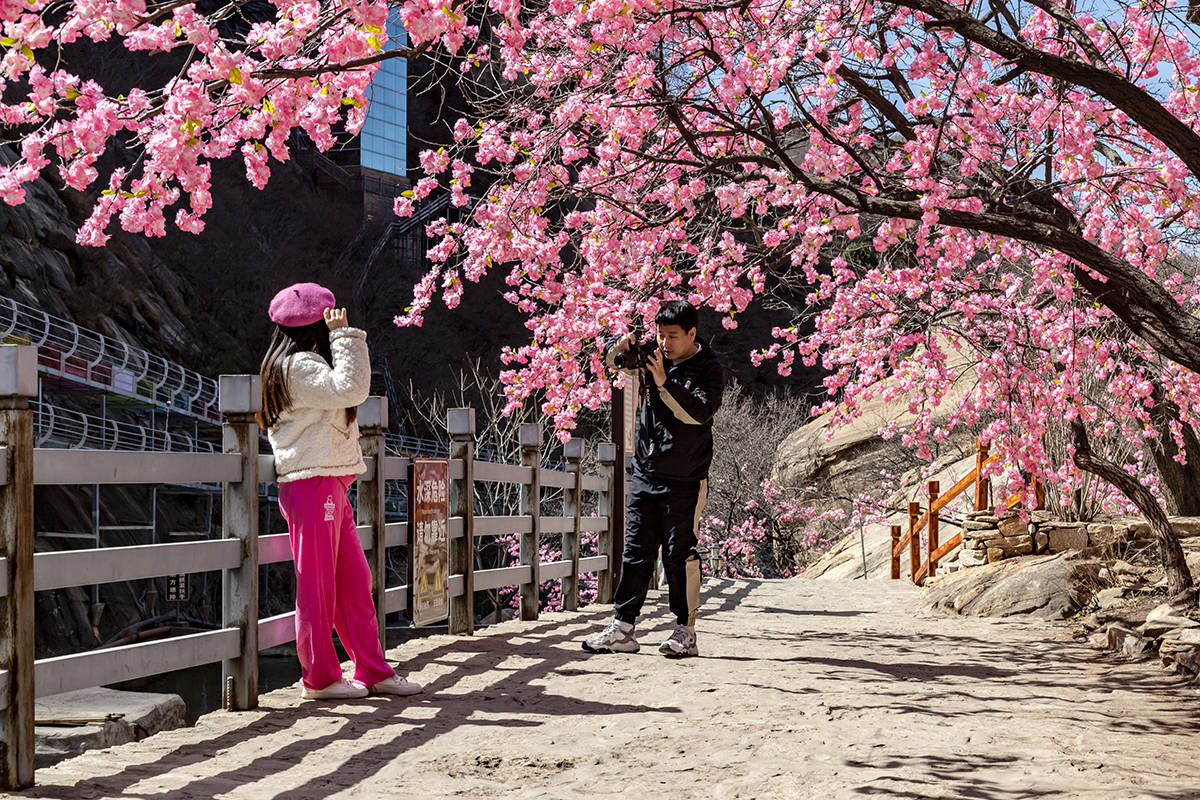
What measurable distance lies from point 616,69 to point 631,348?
187 cm

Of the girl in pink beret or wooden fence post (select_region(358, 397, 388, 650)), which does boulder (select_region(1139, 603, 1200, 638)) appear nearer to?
wooden fence post (select_region(358, 397, 388, 650))

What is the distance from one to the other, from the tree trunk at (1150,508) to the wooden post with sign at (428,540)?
5274 mm

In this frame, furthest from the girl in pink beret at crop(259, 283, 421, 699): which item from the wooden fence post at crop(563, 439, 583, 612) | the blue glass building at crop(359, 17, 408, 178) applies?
the blue glass building at crop(359, 17, 408, 178)

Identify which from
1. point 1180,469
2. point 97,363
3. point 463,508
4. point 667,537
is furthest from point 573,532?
point 97,363

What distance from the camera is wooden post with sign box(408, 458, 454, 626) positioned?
6.93 meters

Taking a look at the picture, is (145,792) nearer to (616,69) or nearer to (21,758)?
(21,758)

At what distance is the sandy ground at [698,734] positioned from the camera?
153 inches

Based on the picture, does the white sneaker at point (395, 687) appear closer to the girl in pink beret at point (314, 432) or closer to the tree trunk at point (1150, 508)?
the girl in pink beret at point (314, 432)

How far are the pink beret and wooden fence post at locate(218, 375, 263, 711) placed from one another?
313 millimetres

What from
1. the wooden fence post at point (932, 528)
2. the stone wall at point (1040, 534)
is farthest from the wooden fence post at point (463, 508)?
the wooden fence post at point (932, 528)

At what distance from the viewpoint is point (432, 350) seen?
46.7 m

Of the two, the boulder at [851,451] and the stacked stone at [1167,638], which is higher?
the boulder at [851,451]

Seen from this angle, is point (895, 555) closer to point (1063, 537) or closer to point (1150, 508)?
point (1063, 537)

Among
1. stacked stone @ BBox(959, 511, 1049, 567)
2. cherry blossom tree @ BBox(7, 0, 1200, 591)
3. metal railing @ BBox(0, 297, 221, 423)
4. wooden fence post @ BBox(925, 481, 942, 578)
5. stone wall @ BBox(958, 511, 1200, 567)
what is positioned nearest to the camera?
cherry blossom tree @ BBox(7, 0, 1200, 591)
